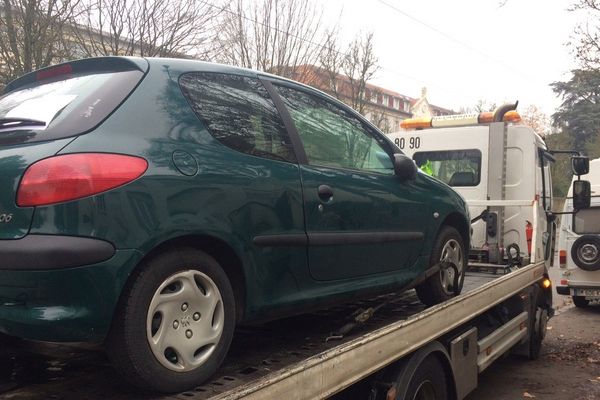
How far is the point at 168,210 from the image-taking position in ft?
6.72

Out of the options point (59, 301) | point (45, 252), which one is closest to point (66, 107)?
point (45, 252)

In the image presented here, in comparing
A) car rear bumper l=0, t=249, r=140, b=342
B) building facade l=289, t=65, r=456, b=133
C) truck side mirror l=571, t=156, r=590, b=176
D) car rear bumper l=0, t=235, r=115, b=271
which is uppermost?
building facade l=289, t=65, r=456, b=133

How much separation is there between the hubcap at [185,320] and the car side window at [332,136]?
3.13ft

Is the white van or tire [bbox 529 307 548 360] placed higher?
the white van

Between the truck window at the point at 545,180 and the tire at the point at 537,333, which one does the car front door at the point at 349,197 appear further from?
the truck window at the point at 545,180

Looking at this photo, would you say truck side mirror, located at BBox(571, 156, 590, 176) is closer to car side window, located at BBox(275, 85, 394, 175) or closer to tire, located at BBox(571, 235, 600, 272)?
tire, located at BBox(571, 235, 600, 272)

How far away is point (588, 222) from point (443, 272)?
5866 mm

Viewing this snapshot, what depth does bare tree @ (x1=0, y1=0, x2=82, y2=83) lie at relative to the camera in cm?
1046

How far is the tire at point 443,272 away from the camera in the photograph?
12.7 feet

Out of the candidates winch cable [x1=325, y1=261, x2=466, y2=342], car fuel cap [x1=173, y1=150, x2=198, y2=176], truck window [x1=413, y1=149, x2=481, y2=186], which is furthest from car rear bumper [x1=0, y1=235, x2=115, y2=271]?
truck window [x1=413, y1=149, x2=481, y2=186]

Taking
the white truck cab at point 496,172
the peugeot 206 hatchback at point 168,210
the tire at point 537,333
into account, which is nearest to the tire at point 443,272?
the peugeot 206 hatchback at point 168,210

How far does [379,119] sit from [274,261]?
23900 mm

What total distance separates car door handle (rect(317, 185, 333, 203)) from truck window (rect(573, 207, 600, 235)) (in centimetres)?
714

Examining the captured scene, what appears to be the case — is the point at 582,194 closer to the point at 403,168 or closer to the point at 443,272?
the point at 443,272
